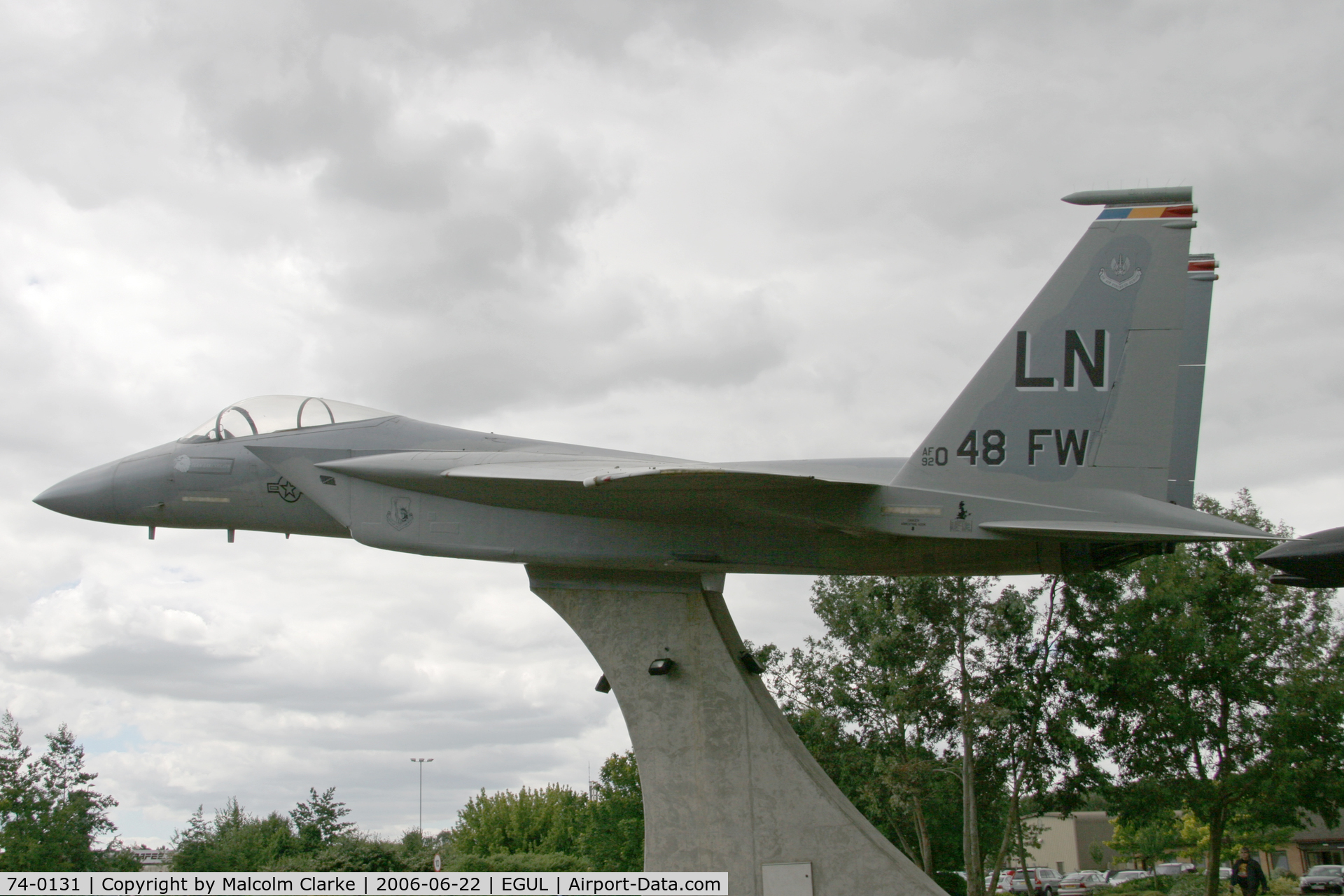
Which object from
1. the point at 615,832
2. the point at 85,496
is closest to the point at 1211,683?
the point at 85,496

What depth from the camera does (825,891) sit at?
9.87 metres

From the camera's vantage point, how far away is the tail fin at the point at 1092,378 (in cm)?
923

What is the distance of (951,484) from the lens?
30.7ft

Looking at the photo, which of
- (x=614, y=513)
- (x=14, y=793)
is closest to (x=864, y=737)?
(x=614, y=513)

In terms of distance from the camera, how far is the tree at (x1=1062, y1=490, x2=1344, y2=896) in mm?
19641

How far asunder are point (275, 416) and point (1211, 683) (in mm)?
19222

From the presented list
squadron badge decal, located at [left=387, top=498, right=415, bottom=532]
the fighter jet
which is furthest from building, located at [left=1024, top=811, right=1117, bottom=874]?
squadron badge decal, located at [left=387, top=498, right=415, bottom=532]

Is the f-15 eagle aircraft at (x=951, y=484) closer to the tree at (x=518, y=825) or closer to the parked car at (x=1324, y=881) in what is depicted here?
the parked car at (x=1324, y=881)

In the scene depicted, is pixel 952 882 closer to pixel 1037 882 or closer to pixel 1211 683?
pixel 1037 882

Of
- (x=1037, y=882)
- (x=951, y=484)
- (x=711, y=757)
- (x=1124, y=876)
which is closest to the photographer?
(x=951, y=484)

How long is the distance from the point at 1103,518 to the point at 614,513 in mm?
4637
